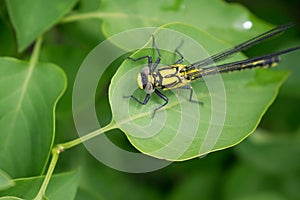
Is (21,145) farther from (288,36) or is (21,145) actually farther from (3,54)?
(288,36)

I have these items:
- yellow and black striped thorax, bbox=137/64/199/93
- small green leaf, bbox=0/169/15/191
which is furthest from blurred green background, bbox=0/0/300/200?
small green leaf, bbox=0/169/15/191

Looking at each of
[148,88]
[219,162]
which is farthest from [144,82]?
[219,162]

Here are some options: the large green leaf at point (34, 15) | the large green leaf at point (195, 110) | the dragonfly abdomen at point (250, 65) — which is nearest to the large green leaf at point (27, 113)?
the large green leaf at point (34, 15)

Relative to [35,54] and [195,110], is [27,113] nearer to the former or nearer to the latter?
[35,54]

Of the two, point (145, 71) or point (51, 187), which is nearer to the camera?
point (51, 187)

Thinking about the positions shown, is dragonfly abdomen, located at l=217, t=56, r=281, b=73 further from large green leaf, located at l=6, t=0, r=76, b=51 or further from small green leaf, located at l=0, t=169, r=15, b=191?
small green leaf, located at l=0, t=169, r=15, b=191
